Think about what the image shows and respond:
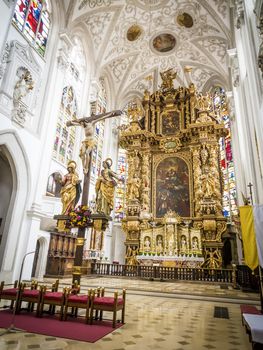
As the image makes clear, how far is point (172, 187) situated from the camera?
52.6 feet

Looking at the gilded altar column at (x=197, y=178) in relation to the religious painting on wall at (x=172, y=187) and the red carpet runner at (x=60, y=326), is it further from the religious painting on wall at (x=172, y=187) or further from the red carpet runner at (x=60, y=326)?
the red carpet runner at (x=60, y=326)

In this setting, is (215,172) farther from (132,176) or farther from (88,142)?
(88,142)

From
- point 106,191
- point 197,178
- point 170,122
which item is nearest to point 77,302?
point 106,191

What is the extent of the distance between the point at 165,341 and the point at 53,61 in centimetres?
1281

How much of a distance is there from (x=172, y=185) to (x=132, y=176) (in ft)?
8.22

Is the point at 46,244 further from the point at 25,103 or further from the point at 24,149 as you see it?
the point at 25,103

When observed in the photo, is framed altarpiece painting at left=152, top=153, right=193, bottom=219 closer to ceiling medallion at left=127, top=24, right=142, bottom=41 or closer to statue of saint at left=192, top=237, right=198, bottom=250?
statue of saint at left=192, top=237, right=198, bottom=250

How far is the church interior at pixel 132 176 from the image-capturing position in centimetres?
456

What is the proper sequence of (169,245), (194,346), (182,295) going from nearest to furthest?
(194,346), (182,295), (169,245)

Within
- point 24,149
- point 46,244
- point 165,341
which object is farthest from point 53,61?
point 165,341

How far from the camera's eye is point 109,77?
20.0 metres

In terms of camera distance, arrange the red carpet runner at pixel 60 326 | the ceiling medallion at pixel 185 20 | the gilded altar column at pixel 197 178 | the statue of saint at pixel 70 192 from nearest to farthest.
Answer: the red carpet runner at pixel 60 326, the statue of saint at pixel 70 192, the gilded altar column at pixel 197 178, the ceiling medallion at pixel 185 20

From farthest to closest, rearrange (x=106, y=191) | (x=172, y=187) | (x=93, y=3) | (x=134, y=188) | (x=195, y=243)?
(x=172, y=187) → (x=134, y=188) → (x=93, y=3) → (x=195, y=243) → (x=106, y=191)

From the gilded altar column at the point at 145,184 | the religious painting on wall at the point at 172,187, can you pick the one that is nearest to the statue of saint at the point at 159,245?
the gilded altar column at the point at 145,184
